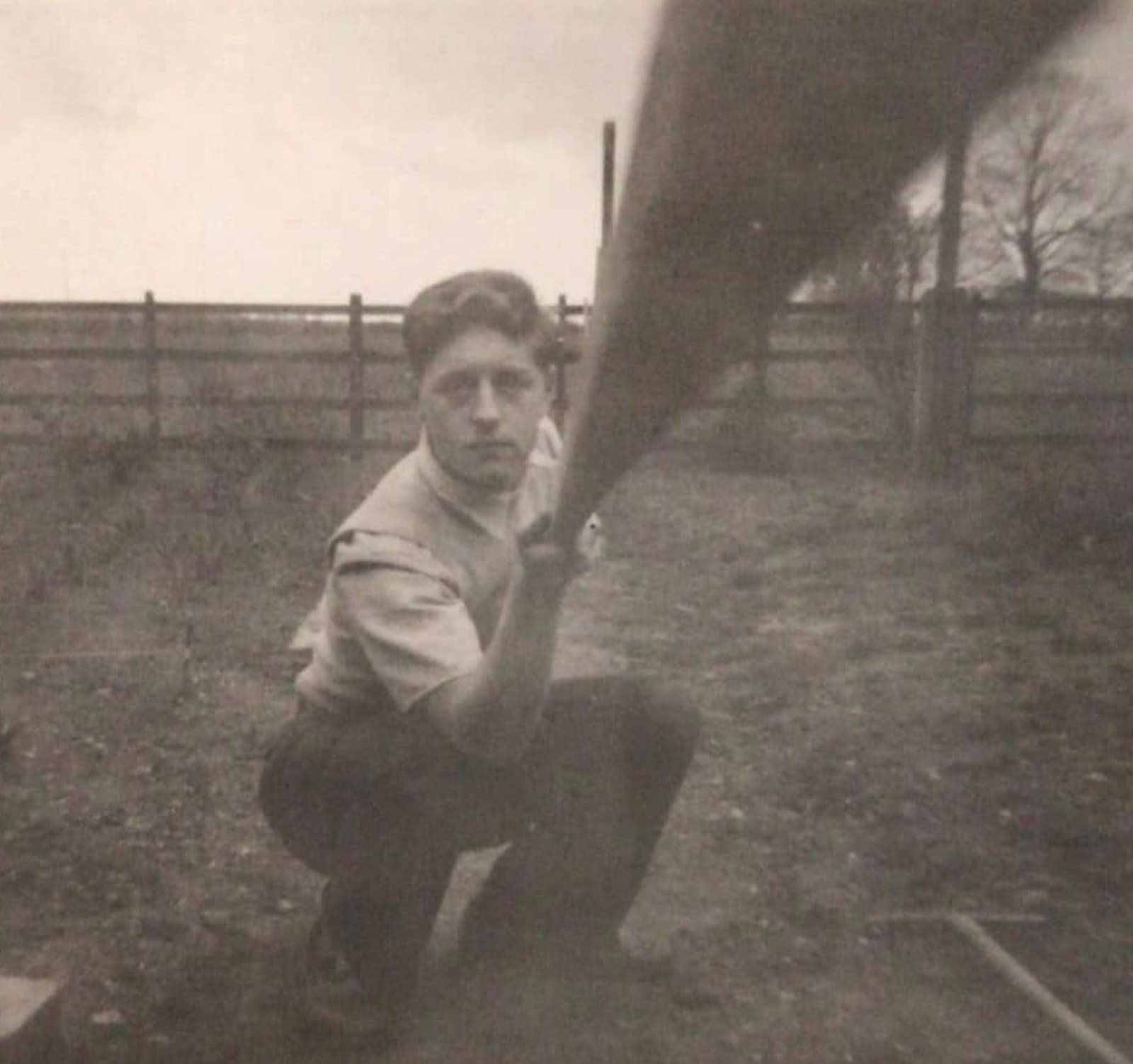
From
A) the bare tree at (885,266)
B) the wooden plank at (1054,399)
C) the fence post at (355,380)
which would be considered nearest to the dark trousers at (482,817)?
the bare tree at (885,266)

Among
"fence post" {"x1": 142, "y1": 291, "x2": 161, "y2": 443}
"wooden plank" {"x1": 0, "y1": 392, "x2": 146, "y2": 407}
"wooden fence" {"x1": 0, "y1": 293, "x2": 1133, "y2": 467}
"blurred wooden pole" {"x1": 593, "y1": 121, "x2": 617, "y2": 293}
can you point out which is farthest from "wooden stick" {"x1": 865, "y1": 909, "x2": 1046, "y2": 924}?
"wooden plank" {"x1": 0, "y1": 392, "x2": 146, "y2": 407}

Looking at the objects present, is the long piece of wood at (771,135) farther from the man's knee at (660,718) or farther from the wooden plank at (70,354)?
the wooden plank at (70,354)

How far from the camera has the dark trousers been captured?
115 centimetres

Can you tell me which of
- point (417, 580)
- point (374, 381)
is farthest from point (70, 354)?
point (417, 580)

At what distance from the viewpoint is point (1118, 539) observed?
3369 mm

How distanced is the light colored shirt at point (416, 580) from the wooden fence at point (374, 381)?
0.86m

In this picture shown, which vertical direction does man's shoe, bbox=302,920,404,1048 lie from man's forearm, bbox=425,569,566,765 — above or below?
below

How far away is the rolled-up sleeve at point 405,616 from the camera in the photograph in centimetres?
104

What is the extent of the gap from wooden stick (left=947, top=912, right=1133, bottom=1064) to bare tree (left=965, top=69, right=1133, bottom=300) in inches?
22.9

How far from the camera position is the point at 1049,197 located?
0.85m

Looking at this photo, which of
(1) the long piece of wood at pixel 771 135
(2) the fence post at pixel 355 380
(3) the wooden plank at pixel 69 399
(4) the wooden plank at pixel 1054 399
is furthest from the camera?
(3) the wooden plank at pixel 69 399

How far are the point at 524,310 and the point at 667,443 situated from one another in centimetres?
196

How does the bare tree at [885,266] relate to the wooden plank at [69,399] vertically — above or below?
above

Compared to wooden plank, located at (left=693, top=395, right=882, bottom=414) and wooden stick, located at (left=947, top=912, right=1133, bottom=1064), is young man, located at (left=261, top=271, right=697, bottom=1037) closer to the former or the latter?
wooden stick, located at (left=947, top=912, right=1133, bottom=1064)
